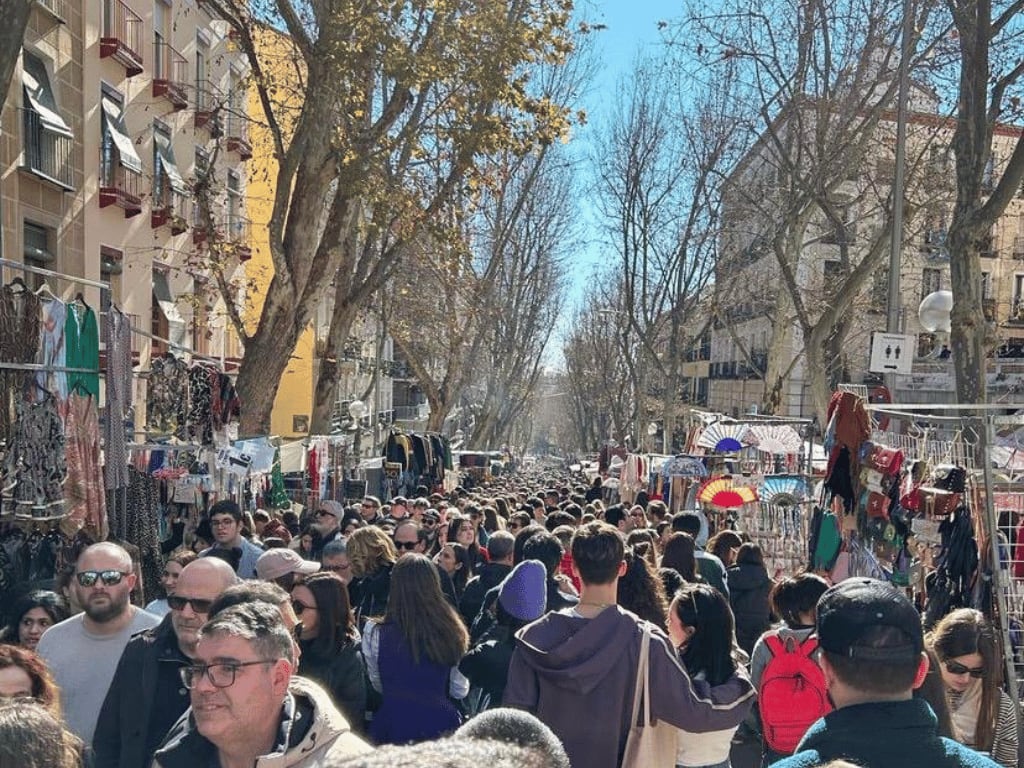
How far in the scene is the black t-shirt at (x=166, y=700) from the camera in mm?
3635

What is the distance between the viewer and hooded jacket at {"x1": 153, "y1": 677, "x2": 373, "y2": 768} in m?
2.78

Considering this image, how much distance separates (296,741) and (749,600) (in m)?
4.64

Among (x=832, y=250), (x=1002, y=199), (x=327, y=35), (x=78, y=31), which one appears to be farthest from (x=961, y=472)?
(x=832, y=250)

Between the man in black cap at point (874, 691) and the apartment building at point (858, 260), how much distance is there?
9552mm

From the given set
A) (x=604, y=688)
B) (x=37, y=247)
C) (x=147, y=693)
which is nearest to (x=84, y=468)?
(x=147, y=693)

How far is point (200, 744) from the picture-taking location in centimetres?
292

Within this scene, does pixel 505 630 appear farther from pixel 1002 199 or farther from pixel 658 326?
pixel 658 326

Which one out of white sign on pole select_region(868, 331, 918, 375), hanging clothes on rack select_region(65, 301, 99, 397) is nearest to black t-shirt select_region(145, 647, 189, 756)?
hanging clothes on rack select_region(65, 301, 99, 397)

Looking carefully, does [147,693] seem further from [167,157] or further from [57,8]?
[167,157]

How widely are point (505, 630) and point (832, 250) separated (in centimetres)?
3549

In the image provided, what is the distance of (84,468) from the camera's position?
7438mm

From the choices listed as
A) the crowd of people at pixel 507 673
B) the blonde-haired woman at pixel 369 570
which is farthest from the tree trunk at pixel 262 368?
the crowd of people at pixel 507 673

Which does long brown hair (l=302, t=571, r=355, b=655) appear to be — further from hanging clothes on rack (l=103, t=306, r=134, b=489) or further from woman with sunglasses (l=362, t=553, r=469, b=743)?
hanging clothes on rack (l=103, t=306, r=134, b=489)

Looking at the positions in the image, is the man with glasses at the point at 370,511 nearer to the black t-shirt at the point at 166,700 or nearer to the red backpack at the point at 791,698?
the red backpack at the point at 791,698
